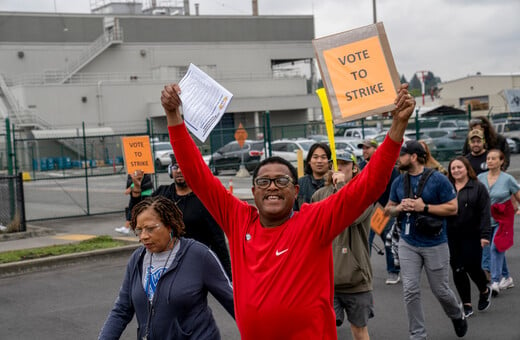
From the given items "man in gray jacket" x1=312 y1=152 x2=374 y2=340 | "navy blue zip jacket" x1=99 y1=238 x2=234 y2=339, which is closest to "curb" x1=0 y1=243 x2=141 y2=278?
"man in gray jacket" x1=312 y1=152 x2=374 y2=340

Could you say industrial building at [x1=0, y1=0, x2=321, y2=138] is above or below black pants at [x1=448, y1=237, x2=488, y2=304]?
above

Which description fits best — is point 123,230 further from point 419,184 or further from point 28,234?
point 419,184

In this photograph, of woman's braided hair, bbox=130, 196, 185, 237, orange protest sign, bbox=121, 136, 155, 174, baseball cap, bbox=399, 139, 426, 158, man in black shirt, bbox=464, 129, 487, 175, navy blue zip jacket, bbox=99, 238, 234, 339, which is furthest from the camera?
orange protest sign, bbox=121, 136, 155, 174

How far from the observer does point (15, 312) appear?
937cm

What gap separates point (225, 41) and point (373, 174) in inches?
2314

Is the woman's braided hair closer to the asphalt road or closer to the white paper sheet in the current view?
the white paper sheet

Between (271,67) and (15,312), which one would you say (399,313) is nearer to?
(15,312)

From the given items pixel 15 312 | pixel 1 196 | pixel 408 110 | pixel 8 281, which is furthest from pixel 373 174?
pixel 1 196

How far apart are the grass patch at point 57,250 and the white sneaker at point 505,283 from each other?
6.94 meters

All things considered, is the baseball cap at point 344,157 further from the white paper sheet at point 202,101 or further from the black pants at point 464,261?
the white paper sheet at point 202,101

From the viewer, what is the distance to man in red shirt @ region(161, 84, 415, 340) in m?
3.53

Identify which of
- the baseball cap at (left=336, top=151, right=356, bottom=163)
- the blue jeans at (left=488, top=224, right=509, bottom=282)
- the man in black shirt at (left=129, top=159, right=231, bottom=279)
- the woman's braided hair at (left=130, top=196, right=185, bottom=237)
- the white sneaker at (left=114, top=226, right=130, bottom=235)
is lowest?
the white sneaker at (left=114, top=226, right=130, bottom=235)

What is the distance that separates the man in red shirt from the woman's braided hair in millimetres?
779

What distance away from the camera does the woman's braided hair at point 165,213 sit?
453 cm
